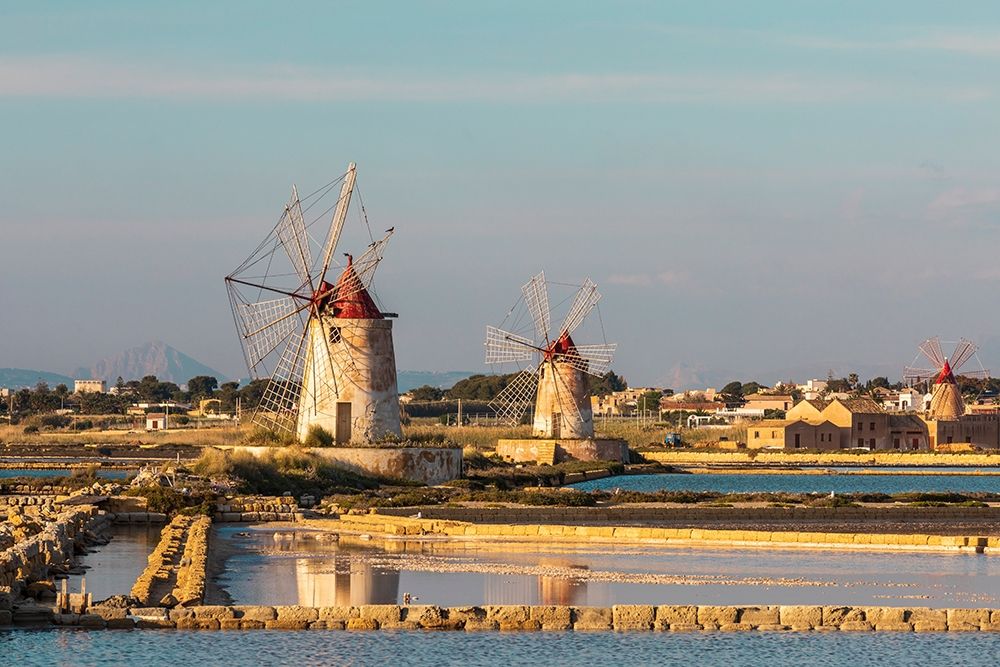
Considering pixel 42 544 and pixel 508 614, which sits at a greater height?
pixel 42 544

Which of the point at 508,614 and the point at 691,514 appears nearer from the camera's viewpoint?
the point at 508,614

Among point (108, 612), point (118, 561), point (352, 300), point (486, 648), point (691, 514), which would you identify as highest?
point (352, 300)

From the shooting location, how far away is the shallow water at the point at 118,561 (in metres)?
19.0

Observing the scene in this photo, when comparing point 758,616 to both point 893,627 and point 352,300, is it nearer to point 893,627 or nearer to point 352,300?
point 893,627

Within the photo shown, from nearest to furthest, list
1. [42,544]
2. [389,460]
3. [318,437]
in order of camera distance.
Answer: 1. [42,544]
2. [389,460]
3. [318,437]

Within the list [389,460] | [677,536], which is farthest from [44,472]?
[677,536]

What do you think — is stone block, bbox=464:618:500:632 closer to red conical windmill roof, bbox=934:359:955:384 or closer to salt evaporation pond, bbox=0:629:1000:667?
salt evaporation pond, bbox=0:629:1000:667

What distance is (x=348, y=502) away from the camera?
3316cm

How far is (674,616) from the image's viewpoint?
627 inches

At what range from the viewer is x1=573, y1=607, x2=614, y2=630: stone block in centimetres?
1584

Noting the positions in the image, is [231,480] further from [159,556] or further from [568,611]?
[568,611]

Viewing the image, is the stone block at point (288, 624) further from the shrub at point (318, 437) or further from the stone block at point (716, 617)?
the shrub at point (318, 437)

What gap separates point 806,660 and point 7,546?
1076 centimetres

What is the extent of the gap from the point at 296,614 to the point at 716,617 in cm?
383
